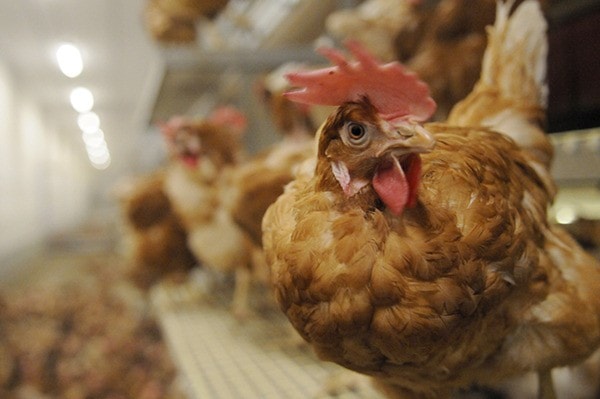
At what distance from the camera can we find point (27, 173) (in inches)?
112

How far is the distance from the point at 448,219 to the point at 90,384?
1633 mm

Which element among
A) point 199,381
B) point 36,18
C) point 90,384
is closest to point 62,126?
point 36,18

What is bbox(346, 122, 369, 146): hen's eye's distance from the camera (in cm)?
43

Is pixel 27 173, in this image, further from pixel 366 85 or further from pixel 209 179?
pixel 366 85

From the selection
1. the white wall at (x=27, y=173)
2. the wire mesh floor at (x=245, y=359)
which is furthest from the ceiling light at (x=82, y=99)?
the wire mesh floor at (x=245, y=359)

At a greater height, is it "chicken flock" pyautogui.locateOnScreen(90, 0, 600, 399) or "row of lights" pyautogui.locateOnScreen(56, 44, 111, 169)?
"row of lights" pyautogui.locateOnScreen(56, 44, 111, 169)

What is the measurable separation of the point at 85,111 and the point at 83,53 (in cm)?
117

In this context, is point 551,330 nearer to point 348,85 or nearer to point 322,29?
point 348,85

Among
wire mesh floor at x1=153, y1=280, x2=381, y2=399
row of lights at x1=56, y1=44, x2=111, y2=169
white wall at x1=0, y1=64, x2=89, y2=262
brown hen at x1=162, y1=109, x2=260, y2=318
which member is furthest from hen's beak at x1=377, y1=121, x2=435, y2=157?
row of lights at x1=56, y1=44, x2=111, y2=169

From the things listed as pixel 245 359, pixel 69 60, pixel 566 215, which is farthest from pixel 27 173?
pixel 566 215

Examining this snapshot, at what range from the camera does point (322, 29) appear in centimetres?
142

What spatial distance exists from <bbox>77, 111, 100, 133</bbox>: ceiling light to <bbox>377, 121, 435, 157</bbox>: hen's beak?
387 centimetres

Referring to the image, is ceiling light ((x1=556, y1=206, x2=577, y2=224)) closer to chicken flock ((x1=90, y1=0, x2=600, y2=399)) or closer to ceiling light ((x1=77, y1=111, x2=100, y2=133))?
chicken flock ((x1=90, y1=0, x2=600, y2=399))

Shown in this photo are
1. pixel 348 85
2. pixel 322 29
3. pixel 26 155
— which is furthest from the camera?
pixel 26 155
